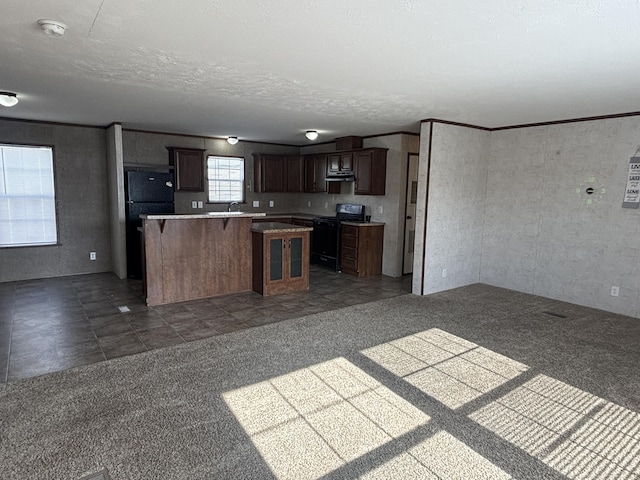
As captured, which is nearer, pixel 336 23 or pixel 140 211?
pixel 336 23

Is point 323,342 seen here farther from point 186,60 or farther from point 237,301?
point 186,60

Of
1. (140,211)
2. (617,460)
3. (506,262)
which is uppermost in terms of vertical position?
(140,211)

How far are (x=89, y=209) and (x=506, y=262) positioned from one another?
6894 millimetres

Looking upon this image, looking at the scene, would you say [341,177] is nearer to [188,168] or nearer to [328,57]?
[188,168]

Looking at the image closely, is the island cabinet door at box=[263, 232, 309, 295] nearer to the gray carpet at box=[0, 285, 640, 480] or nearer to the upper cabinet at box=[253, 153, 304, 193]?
the gray carpet at box=[0, 285, 640, 480]

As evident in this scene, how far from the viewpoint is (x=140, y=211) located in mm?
6105

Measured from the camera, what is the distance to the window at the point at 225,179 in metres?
7.59

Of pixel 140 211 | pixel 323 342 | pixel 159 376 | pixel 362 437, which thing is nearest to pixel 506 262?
pixel 323 342

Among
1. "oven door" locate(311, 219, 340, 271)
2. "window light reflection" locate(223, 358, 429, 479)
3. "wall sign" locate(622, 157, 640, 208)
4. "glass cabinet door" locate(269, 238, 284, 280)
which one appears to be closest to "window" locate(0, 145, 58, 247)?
"glass cabinet door" locate(269, 238, 284, 280)

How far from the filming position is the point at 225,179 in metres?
7.77

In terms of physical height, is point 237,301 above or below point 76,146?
below

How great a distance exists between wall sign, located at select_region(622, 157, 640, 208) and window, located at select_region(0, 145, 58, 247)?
8.18 m

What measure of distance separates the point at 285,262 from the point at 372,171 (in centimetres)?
234

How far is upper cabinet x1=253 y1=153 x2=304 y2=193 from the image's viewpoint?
8.03m
